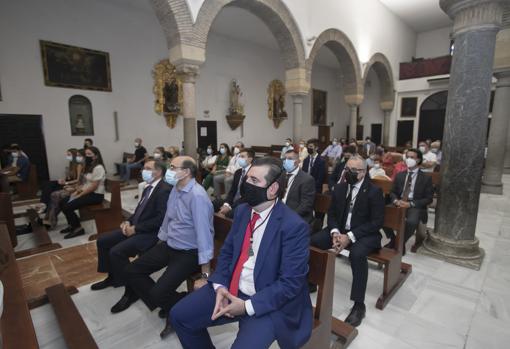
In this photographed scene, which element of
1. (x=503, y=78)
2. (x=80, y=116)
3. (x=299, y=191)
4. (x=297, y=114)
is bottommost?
(x=299, y=191)

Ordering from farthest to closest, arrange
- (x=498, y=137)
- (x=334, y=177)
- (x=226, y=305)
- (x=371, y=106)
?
A: (x=371, y=106)
(x=498, y=137)
(x=334, y=177)
(x=226, y=305)

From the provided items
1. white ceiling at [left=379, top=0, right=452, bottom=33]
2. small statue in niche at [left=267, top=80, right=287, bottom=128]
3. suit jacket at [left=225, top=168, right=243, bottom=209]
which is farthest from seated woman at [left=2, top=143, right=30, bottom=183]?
white ceiling at [left=379, top=0, right=452, bottom=33]

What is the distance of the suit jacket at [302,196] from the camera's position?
3322 millimetres

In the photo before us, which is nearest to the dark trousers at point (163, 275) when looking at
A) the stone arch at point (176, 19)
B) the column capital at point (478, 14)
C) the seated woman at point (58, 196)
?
the seated woman at point (58, 196)

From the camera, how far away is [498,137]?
7285 mm

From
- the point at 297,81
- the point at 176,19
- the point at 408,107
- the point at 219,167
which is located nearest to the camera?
the point at 176,19

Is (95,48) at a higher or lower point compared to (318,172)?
higher

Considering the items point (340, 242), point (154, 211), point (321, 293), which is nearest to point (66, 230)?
point (154, 211)

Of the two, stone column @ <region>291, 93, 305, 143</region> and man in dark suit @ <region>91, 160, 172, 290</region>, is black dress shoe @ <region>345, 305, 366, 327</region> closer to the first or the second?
man in dark suit @ <region>91, 160, 172, 290</region>

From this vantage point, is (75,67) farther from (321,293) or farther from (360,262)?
(321,293)

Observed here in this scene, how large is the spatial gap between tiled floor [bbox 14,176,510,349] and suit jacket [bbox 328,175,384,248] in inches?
24.8

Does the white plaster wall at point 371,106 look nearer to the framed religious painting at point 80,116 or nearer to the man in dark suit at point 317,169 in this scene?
the man in dark suit at point 317,169

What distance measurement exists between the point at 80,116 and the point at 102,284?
7456 mm

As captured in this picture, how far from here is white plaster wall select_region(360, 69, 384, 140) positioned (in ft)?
58.4
